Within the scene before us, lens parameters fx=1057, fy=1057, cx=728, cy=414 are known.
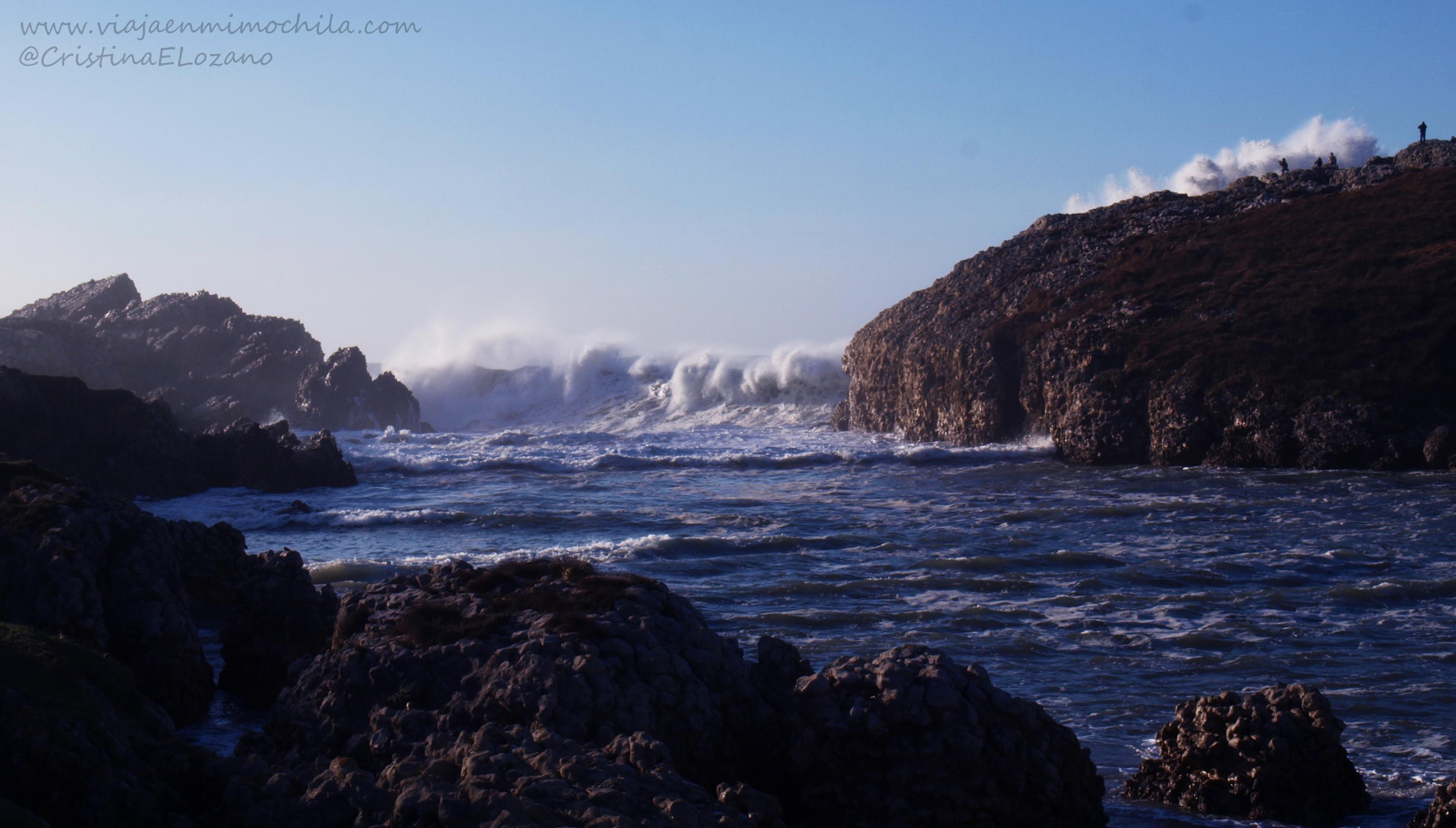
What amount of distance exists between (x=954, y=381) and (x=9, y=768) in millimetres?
30910

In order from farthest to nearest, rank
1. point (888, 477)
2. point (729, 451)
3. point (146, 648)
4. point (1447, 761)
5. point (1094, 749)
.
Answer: point (729, 451), point (888, 477), point (146, 648), point (1094, 749), point (1447, 761)

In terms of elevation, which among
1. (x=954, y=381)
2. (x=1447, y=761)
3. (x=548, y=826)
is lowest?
(x=1447, y=761)

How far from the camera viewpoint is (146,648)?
7785 millimetres

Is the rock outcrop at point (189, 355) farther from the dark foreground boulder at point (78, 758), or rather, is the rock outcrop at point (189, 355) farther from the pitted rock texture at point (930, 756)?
the pitted rock texture at point (930, 756)

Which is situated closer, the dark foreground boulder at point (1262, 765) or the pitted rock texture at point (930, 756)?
the pitted rock texture at point (930, 756)

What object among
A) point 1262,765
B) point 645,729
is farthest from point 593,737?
point 1262,765

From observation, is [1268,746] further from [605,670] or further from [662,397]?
[662,397]

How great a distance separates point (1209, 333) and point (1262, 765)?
24351 millimetres

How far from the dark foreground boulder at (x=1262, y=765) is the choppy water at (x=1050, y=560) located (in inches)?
6.6

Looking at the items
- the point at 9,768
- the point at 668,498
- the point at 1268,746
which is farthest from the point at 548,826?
the point at 668,498

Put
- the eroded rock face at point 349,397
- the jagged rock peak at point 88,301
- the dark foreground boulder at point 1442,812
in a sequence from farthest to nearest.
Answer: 1. the jagged rock peak at point 88,301
2. the eroded rock face at point 349,397
3. the dark foreground boulder at point 1442,812

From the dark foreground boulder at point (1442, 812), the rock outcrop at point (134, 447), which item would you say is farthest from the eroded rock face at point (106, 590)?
the rock outcrop at point (134, 447)

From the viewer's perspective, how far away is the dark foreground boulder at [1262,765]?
19.1 feet

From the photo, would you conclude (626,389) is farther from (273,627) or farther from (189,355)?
(273,627)
